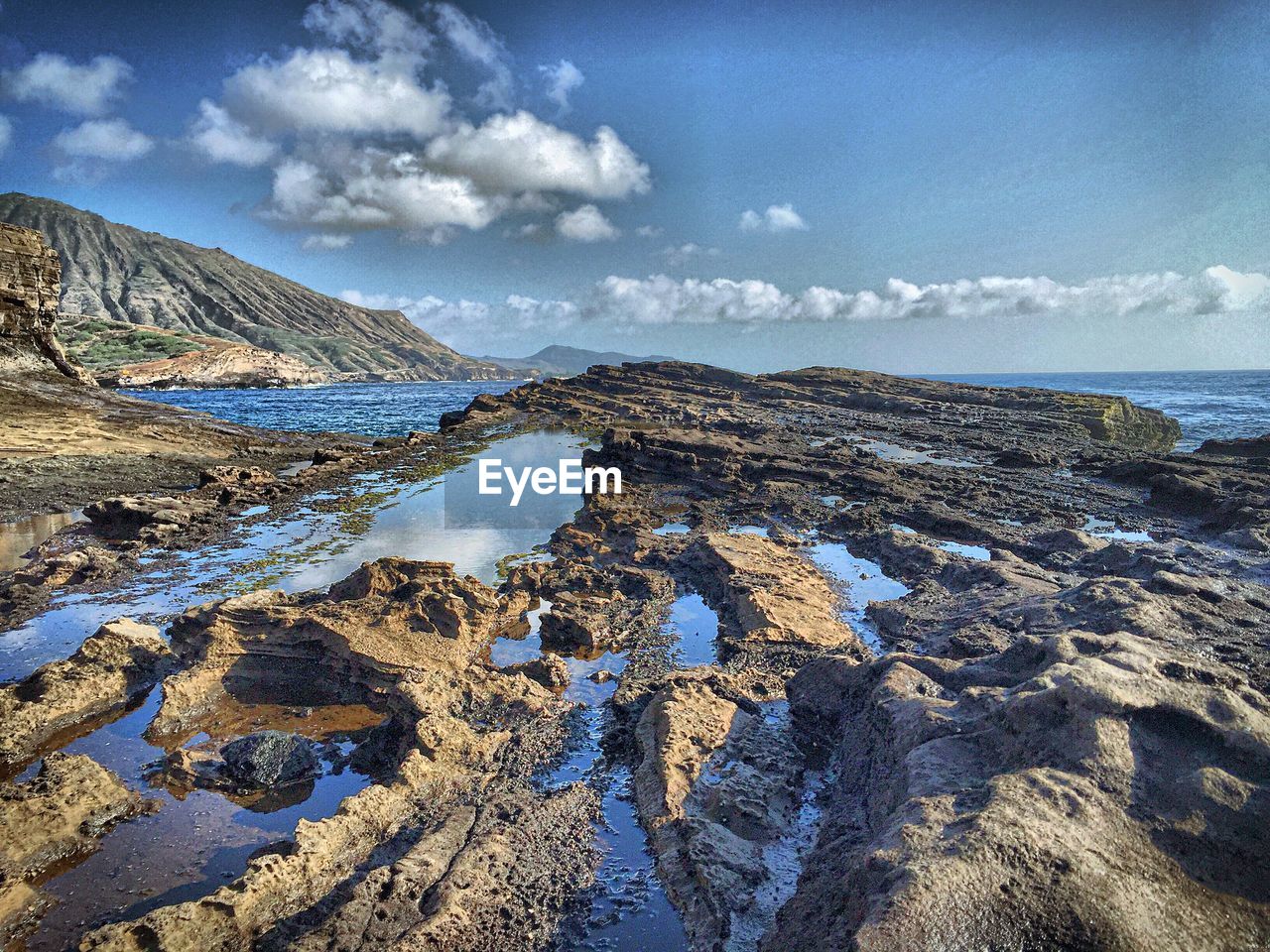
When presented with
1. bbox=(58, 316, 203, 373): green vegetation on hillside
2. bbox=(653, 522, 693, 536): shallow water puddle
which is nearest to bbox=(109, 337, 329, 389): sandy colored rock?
bbox=(58, 316, 203, 373): green vegetation on hillside

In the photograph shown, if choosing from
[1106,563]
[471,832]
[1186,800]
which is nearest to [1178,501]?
[1106,563]

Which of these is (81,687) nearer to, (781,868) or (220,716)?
(220,716)

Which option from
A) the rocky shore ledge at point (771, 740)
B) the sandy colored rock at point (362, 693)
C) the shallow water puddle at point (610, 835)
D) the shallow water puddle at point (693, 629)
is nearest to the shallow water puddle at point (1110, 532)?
the rocky shore ledge at point (771, 740)

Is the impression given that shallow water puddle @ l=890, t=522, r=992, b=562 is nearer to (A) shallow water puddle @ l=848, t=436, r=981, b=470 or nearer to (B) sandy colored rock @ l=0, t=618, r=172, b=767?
(A) shallow water puddle @ l=848, t=436, r=981, b=470

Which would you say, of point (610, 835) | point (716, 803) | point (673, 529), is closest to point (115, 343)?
point (673, 529)

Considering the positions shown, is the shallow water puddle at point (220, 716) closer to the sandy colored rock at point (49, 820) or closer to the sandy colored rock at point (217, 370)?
the sandy colored rock at point (49, 820)
